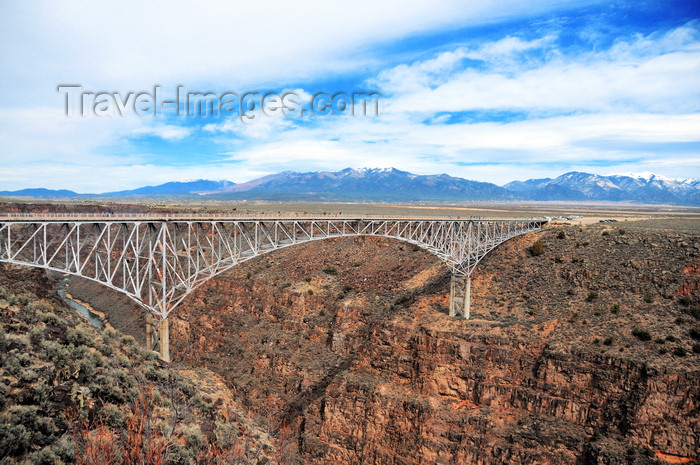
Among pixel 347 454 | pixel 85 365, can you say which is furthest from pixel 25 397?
pixel 347 454

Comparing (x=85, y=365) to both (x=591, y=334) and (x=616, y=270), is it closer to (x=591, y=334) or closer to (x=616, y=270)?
(x=591, y=334)

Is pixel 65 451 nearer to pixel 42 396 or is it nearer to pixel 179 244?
pixel 42 396

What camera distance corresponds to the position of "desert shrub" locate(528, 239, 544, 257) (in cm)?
4944

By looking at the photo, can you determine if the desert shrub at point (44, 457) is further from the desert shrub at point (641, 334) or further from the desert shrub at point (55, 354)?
the desert shrub at point (641, 334)

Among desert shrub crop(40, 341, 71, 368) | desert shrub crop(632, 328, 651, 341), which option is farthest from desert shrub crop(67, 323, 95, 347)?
desert shrub crop(632, 328, 651, 341)

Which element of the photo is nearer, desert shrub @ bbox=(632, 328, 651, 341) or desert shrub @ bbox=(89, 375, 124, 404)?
desert shrub @ bbox=(89, 375, 124, 404)

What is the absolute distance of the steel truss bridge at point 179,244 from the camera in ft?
83.1

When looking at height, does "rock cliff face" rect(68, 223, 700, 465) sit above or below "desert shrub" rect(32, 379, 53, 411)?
below

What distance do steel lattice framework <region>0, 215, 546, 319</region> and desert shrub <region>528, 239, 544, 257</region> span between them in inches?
80.2

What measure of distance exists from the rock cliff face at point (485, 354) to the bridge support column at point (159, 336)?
12.8m

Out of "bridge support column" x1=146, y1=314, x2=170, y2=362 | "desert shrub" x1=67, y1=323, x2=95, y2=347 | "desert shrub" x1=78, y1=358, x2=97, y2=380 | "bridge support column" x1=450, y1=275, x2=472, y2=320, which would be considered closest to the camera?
"desert shrub" x1=78, y1=358, x2=97, y2=380

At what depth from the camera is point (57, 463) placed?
1301 centimetres

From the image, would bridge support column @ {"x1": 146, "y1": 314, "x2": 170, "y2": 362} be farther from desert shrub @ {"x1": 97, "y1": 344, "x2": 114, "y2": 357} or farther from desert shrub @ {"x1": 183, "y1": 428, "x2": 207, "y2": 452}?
desert shrub @ {"x1": 183, "y1": 428, "x2": 207, "y2": 452}

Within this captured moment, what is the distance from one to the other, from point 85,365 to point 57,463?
5360 mm
